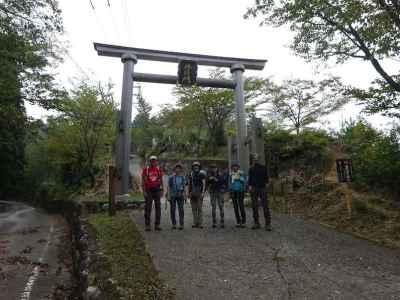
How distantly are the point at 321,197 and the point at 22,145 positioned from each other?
31.8m

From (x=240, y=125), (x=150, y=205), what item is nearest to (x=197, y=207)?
(x=150, y=205)

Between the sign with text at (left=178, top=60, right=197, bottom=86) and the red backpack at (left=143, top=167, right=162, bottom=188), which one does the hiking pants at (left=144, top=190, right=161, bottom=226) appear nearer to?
the red backpack at (left=143, top=167, right=162, bottom=188)

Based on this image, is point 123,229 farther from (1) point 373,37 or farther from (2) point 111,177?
(1) point 373,37

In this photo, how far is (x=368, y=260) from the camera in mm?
5223

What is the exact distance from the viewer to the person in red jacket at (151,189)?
7.27 metres

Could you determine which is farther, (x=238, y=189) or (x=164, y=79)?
(x=164, y=79)

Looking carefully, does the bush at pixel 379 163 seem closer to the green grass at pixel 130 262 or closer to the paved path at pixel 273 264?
the paved path at pixel 273 264

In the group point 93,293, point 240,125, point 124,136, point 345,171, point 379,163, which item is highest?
point 240,125

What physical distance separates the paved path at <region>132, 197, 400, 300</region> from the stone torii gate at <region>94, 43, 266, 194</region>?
423cm

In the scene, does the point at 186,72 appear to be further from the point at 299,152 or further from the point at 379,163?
the point at 379,163

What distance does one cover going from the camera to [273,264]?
16.2 ft

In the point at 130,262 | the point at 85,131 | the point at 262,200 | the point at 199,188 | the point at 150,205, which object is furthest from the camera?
the point at 85,131

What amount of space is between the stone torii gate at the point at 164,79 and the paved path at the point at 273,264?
4.23m

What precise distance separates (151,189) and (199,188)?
1156 millimetres
